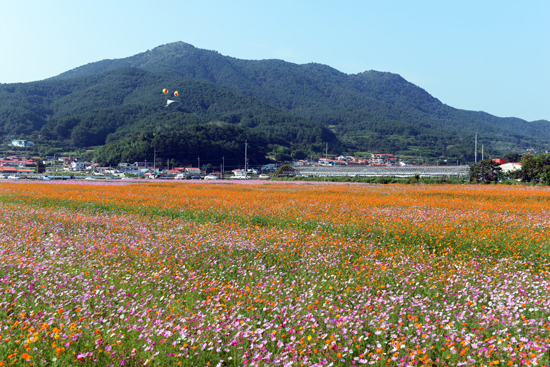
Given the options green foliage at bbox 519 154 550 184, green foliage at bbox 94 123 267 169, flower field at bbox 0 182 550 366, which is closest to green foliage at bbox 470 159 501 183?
green foliage at bbox 519 154 550 184

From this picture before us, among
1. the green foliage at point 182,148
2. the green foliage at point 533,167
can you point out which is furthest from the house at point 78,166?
the green foliage at point 533,167

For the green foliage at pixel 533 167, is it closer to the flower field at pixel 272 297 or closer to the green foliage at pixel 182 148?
the flower field at pixel 272 297

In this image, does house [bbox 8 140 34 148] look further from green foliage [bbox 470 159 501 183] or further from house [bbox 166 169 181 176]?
green foliage [bbox 470 159 501 183]

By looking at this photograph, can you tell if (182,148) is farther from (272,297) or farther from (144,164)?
(272,297)

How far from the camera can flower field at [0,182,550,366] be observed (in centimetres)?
480

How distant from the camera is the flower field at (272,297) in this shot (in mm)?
4801

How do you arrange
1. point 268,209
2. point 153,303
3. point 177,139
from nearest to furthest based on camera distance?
point 153,303 < point 268,209 < point 177,139

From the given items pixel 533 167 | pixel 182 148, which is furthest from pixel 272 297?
pixel 182 148

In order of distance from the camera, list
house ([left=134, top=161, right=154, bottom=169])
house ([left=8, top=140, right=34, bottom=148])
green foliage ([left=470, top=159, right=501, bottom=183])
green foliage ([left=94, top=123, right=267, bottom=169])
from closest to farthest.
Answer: green foliage ([left=470, top=159, right=501, bottom=183])
house ([left=134, top=161, right=154, bottom=169])
green foliage ([left=94, top=123, right=267, bottom=169])
house ([left=8, top=140, right=34, bottom=148])

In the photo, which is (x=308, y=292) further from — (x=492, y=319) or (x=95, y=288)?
(x=95, y=288)

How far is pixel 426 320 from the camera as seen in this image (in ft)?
17.8

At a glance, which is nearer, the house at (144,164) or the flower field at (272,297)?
the flower field at (272,297)

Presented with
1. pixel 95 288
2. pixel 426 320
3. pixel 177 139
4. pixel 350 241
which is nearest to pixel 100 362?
pixel 95 288

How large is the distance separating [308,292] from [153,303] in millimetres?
2747
